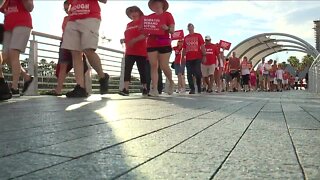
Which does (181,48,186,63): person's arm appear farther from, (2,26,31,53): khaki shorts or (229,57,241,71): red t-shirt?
(2,26,31,53): khaki shorts

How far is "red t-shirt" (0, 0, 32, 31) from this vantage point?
6566 millimetres

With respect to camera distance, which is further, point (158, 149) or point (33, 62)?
point (33, 62)

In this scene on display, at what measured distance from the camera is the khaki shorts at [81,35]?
669 cm

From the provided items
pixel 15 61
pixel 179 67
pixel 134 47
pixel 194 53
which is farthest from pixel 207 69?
pixel 15 61

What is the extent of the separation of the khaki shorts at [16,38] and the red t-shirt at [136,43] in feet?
9.30

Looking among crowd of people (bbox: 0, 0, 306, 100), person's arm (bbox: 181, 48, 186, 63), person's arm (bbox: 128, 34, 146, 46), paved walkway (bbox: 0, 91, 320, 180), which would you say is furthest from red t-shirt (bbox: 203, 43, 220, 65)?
paved walkway (bbox: 0, 91, 320, 180)

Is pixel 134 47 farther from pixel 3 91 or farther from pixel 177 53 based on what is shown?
pixel 177 53

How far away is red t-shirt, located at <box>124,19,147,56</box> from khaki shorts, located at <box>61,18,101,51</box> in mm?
2279

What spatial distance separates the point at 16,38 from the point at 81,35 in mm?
995

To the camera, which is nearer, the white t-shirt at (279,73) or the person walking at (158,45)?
the person walking at (158,45)

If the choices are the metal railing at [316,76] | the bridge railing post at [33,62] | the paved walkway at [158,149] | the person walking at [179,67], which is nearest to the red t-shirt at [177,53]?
the person walking at [179,67]

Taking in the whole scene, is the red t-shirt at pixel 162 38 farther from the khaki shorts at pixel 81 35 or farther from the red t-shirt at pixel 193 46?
the red t-shirt at pixel 193 46

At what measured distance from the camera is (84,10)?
22.2 ft

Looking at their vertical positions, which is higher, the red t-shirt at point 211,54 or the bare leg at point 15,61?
the red t-shirt at point 211,54
